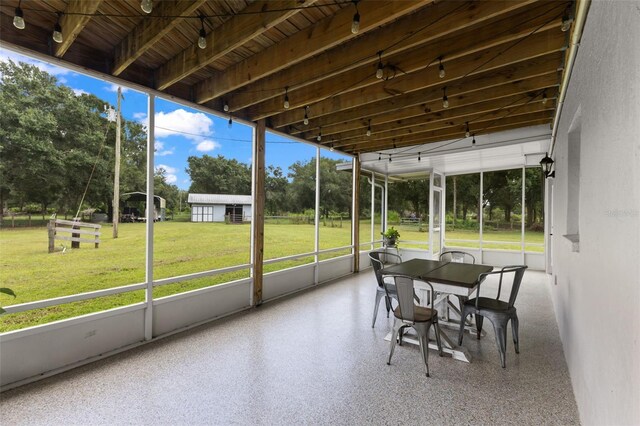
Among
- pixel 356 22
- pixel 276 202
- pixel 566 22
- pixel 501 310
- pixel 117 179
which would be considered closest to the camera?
pixel 356 22

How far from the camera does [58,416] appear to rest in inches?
79.5

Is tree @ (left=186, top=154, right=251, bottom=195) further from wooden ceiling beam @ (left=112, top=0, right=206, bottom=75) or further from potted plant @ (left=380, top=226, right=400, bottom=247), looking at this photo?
potted plant @ (left=380, top=226, right=400, bottom=247)

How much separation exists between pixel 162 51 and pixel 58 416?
315 centimetres

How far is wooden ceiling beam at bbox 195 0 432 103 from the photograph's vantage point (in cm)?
209

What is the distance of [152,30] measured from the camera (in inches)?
92.7

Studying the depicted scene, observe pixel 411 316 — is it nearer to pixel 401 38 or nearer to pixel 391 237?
pixel 401 38

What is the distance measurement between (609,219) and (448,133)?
398 cm

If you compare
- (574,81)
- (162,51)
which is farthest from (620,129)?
(162,51)

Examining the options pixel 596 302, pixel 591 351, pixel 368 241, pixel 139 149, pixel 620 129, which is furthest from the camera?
pixel 368 241

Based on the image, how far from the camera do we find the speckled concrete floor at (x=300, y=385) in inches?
80.5

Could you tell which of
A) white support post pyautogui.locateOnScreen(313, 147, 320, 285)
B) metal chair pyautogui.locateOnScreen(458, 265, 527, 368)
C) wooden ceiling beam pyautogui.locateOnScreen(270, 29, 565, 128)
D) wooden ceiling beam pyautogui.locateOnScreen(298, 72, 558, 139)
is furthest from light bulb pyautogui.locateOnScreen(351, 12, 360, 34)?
white support post pyautogui.locateOnScreen(313, 147, 320, 285)

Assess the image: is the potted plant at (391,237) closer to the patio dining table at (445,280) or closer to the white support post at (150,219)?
the patio dining table at (445,280)

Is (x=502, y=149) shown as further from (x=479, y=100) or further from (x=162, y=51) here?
(x=162, y=51)

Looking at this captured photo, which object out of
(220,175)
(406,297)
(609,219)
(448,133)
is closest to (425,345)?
(406,297)
